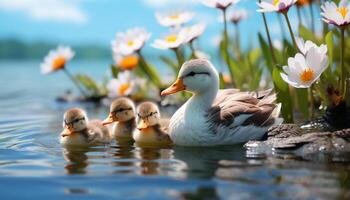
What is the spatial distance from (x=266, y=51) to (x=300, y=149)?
9.19 feet

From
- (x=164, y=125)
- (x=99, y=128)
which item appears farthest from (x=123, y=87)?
(x=164, y=125)

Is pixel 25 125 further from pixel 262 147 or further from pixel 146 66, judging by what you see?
pixel 262 147

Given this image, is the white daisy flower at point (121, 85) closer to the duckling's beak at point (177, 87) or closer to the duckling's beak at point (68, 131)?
the duckling's beak at point (68, 131)

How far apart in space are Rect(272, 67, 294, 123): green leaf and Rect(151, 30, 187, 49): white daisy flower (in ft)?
4.84

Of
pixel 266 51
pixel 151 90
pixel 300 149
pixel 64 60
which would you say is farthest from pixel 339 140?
pixel 151 90

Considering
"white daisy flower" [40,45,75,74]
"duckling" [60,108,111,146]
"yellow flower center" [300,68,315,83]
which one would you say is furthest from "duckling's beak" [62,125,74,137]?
"white daisy flower" [40,45,75,74]

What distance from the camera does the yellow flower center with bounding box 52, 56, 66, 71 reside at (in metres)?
11.0

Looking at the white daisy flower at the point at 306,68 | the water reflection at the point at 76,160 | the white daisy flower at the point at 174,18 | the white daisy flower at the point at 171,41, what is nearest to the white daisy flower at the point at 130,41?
the white daisy flower at the point at 174,18

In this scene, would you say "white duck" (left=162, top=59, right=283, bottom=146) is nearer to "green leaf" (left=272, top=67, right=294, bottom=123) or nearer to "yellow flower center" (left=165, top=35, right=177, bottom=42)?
"green leaf" (left=272, top=67, right=294, bottom=123)

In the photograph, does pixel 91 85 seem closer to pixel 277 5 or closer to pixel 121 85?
pixel 121 85

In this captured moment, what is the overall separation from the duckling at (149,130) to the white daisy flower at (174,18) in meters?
1.79

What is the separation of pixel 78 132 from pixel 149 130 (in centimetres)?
87

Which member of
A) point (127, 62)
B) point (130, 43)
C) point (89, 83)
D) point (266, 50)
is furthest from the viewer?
point (89, 83)

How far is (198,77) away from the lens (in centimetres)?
686
